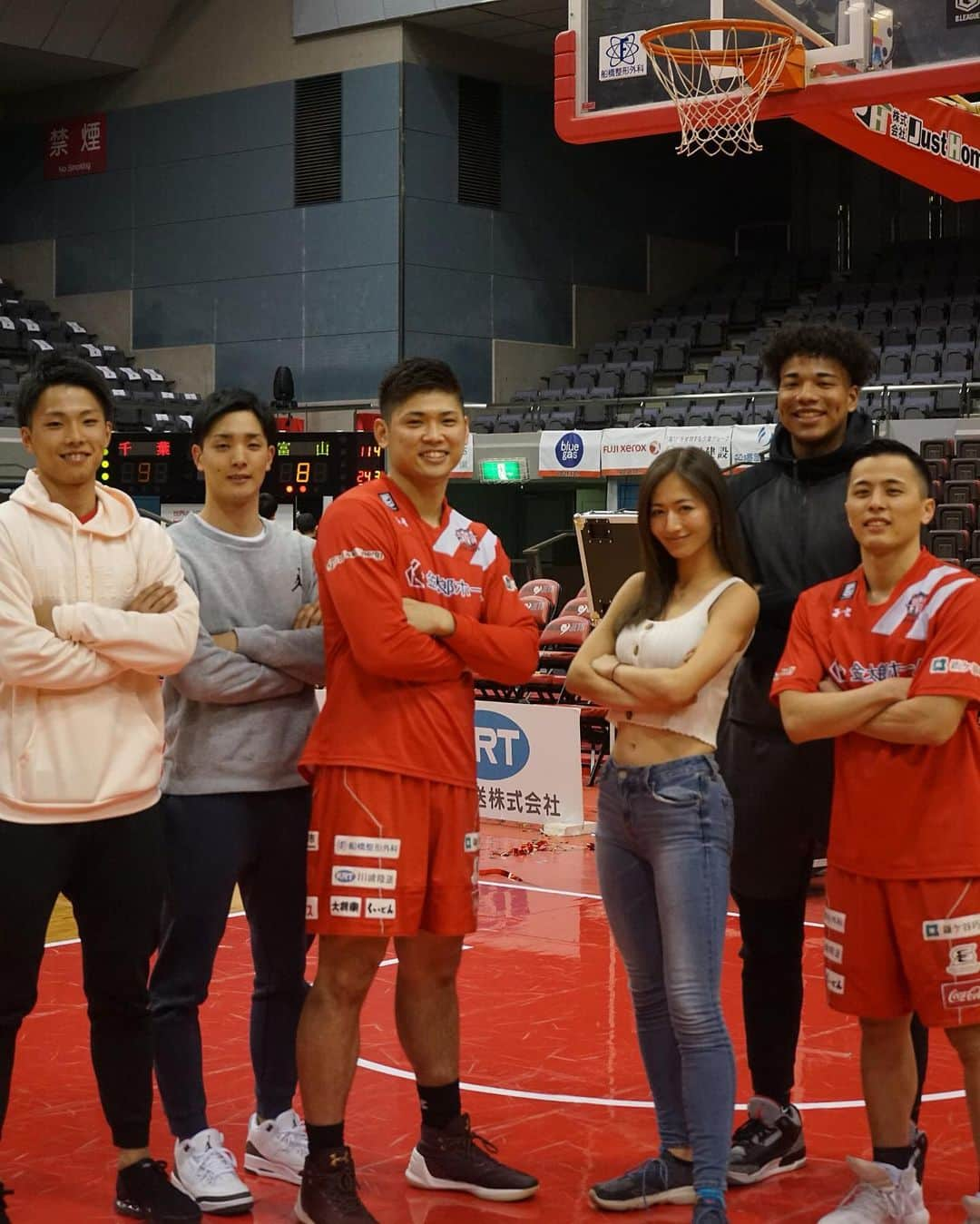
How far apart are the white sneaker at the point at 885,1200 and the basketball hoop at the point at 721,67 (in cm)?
573

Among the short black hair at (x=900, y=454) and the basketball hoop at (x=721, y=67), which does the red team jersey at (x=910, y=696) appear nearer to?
the short black hair at (x=900, y=454)

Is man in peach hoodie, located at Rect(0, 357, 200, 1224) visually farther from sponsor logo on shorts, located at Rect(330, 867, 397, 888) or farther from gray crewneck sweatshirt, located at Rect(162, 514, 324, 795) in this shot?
sponsor logo on shorts, located at Rect(330, 867, 397, 888)

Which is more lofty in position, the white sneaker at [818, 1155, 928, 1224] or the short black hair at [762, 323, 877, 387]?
the short black hair at [762, 323, 877, 387]

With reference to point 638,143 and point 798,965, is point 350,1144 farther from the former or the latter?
point 638,143

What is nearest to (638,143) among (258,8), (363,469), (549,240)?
(549,240)

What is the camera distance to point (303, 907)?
3959mm

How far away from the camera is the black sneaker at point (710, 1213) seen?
3430 millimetres

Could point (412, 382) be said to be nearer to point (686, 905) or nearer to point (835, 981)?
point (686, 905)

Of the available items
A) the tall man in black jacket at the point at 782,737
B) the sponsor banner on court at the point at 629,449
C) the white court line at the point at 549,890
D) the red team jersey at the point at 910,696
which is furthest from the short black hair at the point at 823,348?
the sponsor banner on court at the point at 629,449

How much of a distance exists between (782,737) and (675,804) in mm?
527

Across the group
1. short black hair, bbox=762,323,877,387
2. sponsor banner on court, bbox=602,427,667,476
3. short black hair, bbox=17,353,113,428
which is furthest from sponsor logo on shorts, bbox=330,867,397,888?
sponsor banner on court, bbox=602,427,667,476

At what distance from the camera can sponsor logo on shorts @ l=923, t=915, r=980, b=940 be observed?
A: 344 centimetres

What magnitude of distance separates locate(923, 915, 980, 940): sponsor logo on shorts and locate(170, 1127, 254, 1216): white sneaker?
170 cm

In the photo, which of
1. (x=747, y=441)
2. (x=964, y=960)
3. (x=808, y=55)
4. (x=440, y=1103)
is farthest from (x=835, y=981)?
(x=747, y=441)
